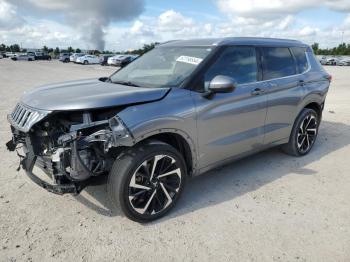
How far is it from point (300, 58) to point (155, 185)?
11.0 ft

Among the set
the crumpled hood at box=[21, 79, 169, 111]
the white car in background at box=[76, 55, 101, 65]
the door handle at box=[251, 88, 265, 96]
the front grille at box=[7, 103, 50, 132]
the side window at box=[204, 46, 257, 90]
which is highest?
the side window at box=[204, 46, 257, 90]

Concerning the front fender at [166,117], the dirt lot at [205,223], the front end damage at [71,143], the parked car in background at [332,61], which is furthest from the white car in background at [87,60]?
the front fender at [166,117]

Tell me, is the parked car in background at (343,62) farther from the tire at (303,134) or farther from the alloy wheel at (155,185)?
the alloy wheel at (155,185)

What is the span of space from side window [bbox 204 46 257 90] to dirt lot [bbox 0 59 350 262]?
139cm

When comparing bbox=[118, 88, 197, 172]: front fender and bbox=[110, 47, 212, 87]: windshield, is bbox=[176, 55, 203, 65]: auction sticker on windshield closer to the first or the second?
bbox=[110, 47, 212, 87]: windshield

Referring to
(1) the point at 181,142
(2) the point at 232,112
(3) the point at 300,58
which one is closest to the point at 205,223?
(1) the point at 181,142

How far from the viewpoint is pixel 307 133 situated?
554cm

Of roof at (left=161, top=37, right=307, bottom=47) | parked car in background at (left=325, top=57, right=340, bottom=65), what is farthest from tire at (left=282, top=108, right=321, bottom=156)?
parked car in background at (left=325, top=57, right=340, bottom=65)

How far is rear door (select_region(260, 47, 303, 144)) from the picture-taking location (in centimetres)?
457

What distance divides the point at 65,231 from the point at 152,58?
2509 millimetres

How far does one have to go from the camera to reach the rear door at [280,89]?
4.57 m

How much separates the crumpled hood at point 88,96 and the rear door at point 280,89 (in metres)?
1.75

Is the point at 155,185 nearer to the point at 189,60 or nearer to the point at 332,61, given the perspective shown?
the point at 189,60

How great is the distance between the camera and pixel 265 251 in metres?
3.03
